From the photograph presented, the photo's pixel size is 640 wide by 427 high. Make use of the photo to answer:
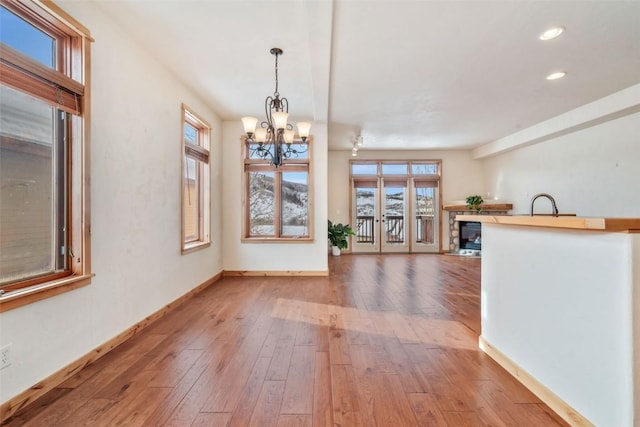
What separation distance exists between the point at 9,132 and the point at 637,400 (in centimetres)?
356

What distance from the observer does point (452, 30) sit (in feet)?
8.48

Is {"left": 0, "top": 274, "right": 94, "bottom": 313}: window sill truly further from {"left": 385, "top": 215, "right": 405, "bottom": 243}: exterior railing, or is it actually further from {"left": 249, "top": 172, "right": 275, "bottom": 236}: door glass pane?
{"left": 385, "top": 215, "right": 405, "bottom": 243}: exterior railing

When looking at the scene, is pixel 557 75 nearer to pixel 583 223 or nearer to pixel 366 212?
pixel 583 223

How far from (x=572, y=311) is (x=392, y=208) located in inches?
259

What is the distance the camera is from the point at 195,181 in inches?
172

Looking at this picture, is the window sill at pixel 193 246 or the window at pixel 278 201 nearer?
the window sill at pixel 193 246

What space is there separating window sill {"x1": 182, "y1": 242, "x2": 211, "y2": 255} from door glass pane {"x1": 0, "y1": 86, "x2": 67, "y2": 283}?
1618 mm

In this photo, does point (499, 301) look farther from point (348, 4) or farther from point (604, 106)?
point (604, 106)

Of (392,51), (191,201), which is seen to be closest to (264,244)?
(191,201)

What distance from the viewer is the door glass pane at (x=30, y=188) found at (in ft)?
5.66

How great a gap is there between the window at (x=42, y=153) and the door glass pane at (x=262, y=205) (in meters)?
3.15

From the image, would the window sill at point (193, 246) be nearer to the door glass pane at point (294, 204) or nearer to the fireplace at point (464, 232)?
the door glass pane at point (294, 204)

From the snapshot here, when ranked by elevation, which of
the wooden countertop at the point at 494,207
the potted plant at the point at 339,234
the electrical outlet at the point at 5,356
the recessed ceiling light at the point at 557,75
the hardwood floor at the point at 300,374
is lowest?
the hardwood floor at the point at 300,374

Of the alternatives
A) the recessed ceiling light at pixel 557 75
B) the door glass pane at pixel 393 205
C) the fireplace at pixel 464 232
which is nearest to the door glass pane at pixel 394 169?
the door glass pane at pixel 393 205
